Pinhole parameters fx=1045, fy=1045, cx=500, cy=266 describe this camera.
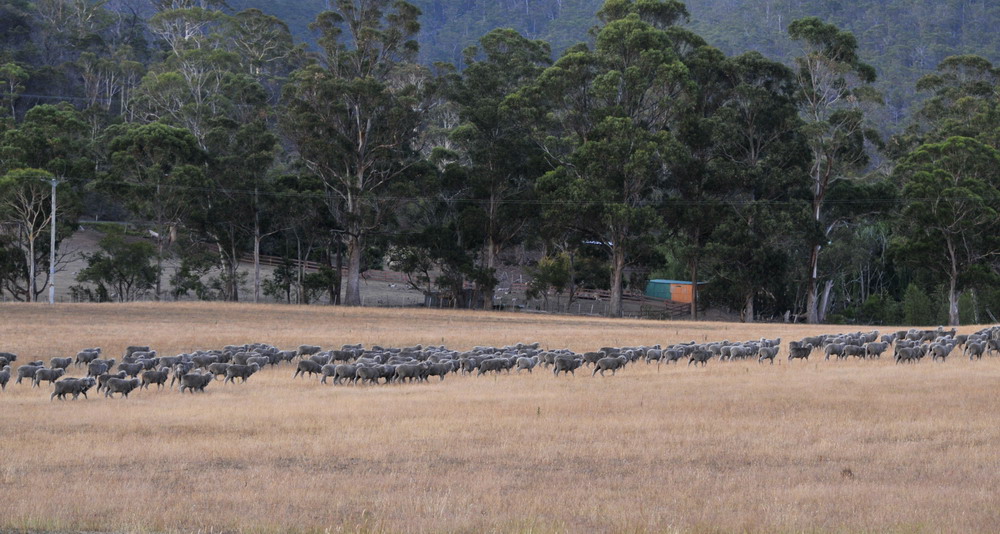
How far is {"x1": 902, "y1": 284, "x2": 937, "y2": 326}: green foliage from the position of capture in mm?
73750

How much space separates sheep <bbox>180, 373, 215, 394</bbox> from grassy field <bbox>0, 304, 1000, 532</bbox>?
1.93 feet

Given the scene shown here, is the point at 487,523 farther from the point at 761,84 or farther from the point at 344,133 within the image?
the point at 761,84

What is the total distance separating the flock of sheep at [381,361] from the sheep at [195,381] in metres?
0.02

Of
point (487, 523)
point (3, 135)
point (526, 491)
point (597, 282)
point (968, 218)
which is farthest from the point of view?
point (597, 282)

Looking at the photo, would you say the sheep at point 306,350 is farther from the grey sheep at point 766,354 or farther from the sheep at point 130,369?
the grey sheep at point 766,354

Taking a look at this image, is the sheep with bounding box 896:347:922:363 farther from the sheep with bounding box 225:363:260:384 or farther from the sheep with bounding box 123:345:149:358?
the sheep with bounding box 123:345:149:358

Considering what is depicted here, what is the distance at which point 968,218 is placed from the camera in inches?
2731

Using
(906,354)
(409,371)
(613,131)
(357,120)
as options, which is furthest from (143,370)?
(613,131)

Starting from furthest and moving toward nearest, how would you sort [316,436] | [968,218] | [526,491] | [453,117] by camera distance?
[453,117], [968,218], [316,436], [526,491]

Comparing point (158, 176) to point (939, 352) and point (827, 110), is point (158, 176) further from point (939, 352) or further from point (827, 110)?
point (939, 352)

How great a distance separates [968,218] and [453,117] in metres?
60.1

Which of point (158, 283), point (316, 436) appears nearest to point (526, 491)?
point (316, 436)

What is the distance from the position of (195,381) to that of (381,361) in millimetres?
6275

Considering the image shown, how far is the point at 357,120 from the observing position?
73.1 metres
